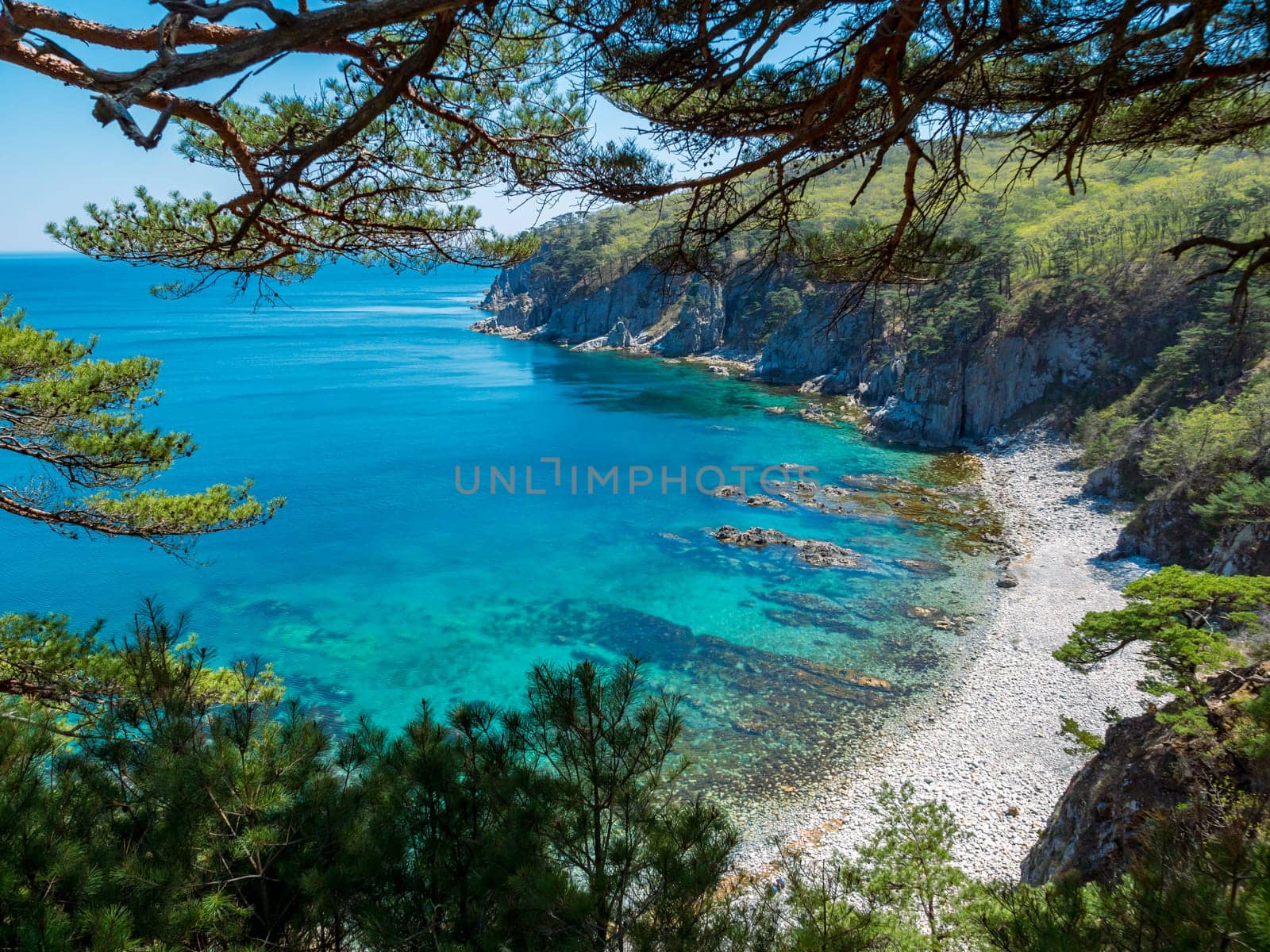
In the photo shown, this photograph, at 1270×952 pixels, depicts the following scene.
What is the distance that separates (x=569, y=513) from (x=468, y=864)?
21.9 metres

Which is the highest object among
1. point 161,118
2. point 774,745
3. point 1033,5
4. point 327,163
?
point 1033,5

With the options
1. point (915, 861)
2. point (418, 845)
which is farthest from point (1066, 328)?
point (418, 845)

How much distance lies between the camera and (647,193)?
450 cm

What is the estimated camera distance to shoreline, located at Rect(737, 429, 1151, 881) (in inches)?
383

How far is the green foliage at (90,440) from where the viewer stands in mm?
4613

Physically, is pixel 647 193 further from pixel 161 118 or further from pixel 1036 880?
pixel 1036 880

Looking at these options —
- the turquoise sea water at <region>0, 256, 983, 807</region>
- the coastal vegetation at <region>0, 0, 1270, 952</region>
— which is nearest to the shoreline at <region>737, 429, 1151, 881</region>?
the turquoise sea water at <region>0, 256, 983, 807</region>

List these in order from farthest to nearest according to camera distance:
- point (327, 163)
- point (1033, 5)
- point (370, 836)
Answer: point (327, 163), point (1033, 5), point (370, 836)

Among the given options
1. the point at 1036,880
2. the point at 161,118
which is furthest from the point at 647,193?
Answer: the point at 1036,880

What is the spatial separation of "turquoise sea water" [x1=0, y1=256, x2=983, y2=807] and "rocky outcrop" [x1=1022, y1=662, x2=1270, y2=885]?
445 centimetres

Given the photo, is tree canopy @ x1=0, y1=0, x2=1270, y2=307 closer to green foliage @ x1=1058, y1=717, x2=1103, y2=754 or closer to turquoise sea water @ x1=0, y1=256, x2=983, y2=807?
green foliage @ x1=1058, y1=717, x2=1103, y2=754

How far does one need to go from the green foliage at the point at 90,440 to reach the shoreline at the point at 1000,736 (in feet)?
20.0

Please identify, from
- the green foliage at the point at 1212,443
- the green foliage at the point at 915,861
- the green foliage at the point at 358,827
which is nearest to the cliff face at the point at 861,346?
the green foliage at the point at 358,827

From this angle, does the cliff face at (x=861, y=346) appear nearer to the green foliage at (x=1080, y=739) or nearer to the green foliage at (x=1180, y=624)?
the green foliage at (x=1180, y=624)
